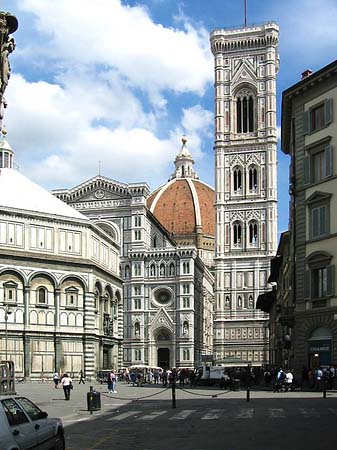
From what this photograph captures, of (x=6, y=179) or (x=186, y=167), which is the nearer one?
(x=6, y=179)

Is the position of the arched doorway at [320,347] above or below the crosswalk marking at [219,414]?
above

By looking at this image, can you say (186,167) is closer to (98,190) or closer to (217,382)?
(98,190)

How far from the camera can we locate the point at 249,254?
12000 cm

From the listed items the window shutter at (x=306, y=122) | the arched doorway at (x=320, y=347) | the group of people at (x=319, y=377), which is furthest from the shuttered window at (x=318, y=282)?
the window shutter at (x=306, y=122)

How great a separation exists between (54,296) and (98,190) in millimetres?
55759

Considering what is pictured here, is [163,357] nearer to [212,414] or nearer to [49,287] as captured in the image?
[49,287]

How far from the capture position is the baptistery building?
221 feet

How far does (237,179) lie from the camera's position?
12244 centimetres

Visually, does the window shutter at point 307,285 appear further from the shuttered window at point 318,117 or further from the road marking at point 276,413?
the road marking at point 276,413

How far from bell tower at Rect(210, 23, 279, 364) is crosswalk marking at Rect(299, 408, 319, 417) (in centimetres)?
8932

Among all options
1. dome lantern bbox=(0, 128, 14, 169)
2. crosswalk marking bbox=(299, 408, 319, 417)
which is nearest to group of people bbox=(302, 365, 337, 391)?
crosswalk marking bbox=(299, 408, 319, 417)

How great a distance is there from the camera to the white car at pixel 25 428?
11.9m

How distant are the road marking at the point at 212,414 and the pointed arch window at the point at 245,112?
9781 cm

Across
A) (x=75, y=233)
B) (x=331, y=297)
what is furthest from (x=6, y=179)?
(x=331, y=297)
